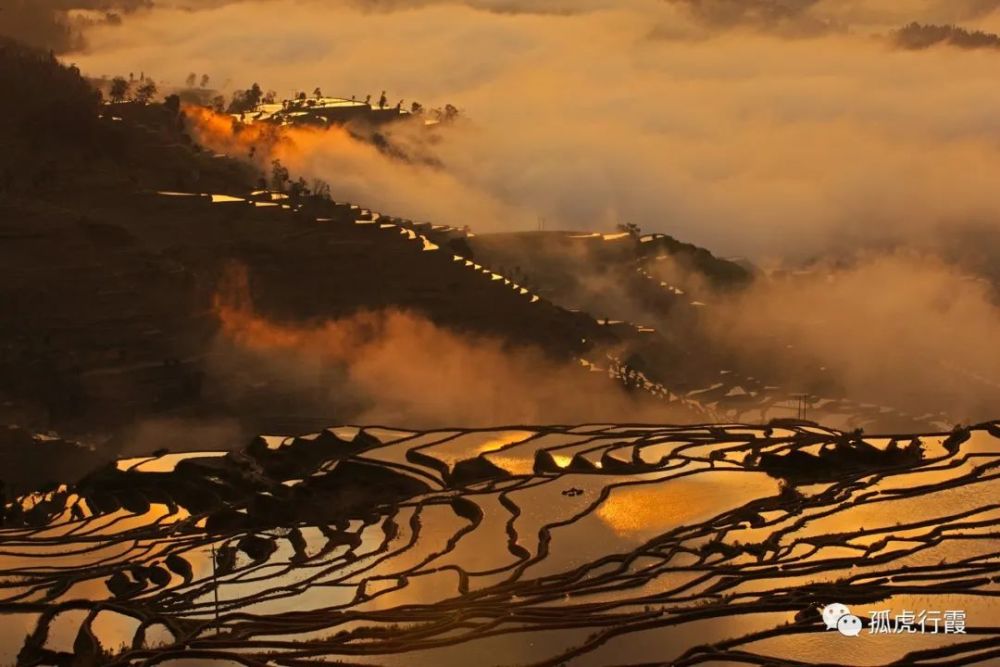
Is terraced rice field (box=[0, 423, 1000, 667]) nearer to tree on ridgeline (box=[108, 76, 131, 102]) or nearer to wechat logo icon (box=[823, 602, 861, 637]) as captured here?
wechat logo icon (box=[823, 602, 861, 637])

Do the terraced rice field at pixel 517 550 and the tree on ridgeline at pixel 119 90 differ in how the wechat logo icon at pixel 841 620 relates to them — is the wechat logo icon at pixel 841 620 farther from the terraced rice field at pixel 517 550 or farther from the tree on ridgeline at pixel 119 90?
the tree on ridgeline at pixel 119 90

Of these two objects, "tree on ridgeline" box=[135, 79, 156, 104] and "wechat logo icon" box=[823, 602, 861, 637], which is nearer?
"wechat logo icon" box=[823, 602, 861, 637]

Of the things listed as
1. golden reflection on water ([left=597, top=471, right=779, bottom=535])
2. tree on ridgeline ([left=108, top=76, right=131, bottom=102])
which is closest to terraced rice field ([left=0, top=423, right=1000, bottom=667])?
golden reflection on water ([left=597, top=471, right=779, bottom=535])

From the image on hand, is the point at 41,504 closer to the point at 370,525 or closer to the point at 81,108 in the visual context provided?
the point at 370,525

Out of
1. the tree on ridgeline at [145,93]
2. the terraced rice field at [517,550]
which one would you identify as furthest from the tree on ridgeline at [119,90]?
the terraced rice field at [517,550]

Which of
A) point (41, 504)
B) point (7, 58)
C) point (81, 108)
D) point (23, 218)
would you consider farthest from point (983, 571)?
point (7, 58)

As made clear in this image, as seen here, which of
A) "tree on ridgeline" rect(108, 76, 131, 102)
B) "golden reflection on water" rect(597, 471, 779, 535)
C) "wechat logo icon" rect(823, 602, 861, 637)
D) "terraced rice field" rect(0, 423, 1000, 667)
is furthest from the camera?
"tree on ridgeline" rect(108, 76, 131, 102)
